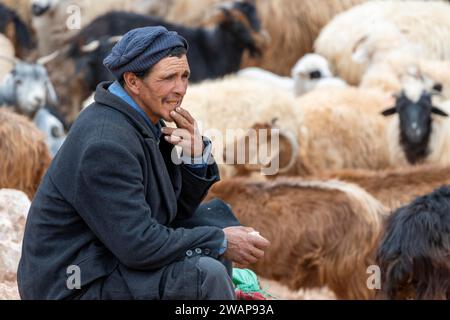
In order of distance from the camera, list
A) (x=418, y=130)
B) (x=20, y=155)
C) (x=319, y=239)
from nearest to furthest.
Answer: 1. (x=20, y=155)
2. (x=319, y=239)
3. (x=418, y=130)

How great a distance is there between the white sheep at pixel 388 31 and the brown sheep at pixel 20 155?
5.61m

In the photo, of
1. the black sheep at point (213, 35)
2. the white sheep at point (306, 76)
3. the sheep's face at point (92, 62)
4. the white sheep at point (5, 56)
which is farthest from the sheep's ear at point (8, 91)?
the white sheep at point (306, 76)

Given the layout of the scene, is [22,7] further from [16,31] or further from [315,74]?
[315,74]

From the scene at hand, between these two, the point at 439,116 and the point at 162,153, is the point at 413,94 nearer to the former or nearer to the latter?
the point at 439,116

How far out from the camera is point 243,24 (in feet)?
36.4

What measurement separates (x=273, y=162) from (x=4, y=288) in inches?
141

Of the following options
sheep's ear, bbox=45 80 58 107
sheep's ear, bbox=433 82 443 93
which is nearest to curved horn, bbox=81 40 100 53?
sheep's ear, bbox=45 80 58 107

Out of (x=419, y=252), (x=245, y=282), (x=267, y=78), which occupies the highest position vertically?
(x=267, y=78)

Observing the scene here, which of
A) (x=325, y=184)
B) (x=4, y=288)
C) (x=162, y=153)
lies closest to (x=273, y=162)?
(x=325, y=184)

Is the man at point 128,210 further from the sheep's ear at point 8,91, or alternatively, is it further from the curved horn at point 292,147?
the sheep's ear at point 8,91

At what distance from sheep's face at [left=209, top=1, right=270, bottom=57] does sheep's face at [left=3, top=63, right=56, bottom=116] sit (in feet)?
9.34

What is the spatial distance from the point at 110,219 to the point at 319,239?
347cm

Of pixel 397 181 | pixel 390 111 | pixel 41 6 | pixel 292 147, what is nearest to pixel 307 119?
pixel 390 111

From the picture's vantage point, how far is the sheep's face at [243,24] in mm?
11086
